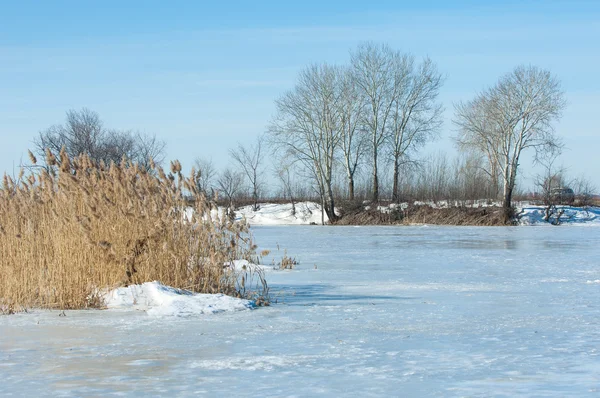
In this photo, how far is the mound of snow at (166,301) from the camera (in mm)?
7227

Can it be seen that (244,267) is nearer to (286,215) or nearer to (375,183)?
(375,183)

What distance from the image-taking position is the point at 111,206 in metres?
8.19

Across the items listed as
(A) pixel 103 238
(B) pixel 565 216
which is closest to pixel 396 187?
(B) pixel 565 216

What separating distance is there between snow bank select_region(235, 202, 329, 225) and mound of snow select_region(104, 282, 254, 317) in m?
30.7

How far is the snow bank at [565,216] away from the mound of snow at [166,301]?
2876cm

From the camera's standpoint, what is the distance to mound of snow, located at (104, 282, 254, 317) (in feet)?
23.7

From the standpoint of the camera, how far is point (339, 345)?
18.5ft

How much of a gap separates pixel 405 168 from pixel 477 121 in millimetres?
4867

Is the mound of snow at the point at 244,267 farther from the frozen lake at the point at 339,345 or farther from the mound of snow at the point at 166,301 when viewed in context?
the mound of snow at the point at 166,301

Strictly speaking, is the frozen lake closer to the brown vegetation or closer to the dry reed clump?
the dry reed clump

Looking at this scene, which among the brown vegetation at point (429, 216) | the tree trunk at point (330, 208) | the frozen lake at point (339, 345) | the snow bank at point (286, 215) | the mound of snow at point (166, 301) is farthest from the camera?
the snow bank at point (286, 215)

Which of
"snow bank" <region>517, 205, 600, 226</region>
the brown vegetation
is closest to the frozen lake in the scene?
the brown vegetation

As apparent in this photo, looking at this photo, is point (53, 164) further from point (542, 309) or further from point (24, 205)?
point (542, 309)

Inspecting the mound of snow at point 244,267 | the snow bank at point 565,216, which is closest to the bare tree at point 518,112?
the snow bank at point 565,216
